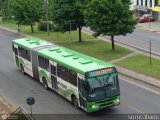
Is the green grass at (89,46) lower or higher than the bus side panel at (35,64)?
lower

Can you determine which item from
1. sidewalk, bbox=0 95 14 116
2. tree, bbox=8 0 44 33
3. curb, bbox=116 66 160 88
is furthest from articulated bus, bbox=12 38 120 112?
tree, bbox=8 0 44 33

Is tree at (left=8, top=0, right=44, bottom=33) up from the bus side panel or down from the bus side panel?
up

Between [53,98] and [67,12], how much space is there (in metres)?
23.4

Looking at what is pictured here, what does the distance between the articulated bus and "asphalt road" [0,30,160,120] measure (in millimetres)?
583

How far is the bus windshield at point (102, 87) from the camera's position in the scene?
22.1m

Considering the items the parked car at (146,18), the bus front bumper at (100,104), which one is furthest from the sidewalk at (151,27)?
the bus front bumper at (100,104)

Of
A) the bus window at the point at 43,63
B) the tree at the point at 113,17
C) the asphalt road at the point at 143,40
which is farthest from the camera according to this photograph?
the asphalt road at the point at 143,40

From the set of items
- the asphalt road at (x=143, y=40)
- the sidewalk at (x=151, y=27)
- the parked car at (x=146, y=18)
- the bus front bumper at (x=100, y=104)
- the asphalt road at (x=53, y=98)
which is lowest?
the asphalt road at (x=53, y=98)

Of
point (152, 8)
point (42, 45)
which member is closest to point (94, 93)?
point (42, 45)

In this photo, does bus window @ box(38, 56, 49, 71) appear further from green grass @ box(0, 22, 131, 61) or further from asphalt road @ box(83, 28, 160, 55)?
asphalt road @ box(83, 28, 160, 55)

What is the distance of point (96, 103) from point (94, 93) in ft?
1.99

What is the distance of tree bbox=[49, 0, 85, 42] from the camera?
48031 millimetres

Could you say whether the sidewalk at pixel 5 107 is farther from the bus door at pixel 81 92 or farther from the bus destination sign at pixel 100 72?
the bus destination sign at pixel 100 72

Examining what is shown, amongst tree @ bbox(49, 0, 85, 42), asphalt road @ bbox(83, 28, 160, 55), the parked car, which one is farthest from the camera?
the parked car
